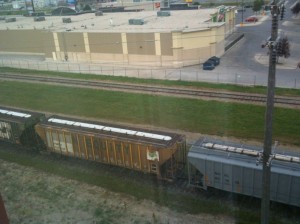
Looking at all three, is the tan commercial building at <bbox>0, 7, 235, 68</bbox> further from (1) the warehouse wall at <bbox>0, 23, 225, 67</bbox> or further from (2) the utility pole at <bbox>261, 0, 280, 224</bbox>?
(2) the utility pole at <bbox>261, 0, 280, 224</bbox>

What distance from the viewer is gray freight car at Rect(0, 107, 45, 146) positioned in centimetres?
1631

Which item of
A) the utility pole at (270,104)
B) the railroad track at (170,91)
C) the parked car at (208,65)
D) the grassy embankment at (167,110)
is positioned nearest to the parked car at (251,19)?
the parked car at (208,65)

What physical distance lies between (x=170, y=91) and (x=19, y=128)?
1193 cm

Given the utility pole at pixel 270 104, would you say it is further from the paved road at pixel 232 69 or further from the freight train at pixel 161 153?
the paved road at pixel 232 69

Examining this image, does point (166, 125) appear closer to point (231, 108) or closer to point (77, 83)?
point (231, 108)

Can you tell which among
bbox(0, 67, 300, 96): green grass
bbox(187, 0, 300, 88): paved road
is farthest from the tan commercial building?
bbox(0, 67, 300, 96): green grass

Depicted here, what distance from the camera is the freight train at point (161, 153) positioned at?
1109cm

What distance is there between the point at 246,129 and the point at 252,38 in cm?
3209

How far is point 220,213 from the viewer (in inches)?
451

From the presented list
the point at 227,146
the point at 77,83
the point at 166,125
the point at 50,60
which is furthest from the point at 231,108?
the point at 50,60

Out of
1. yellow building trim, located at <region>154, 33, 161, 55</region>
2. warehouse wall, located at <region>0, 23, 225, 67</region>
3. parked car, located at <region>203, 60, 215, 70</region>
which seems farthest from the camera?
yellow building trim, located at <region>154, 33, 161, 55</region>

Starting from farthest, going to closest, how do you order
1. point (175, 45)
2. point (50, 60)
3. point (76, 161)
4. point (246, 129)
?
point (50, 60), point (175, 45), point (246, 129), point (76, 161)

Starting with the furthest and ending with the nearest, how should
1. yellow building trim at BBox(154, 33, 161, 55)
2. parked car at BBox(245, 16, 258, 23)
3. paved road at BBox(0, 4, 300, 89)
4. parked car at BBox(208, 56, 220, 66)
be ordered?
parked car at BBox(245, 16, 258, 23), yellow building trim at BBox(154, 33, 161, 55), parked car at BBox(208, 56, 220, 66), paved road at BBox(0, 4, 300, 89)

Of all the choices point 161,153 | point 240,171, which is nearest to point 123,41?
point 161,153
